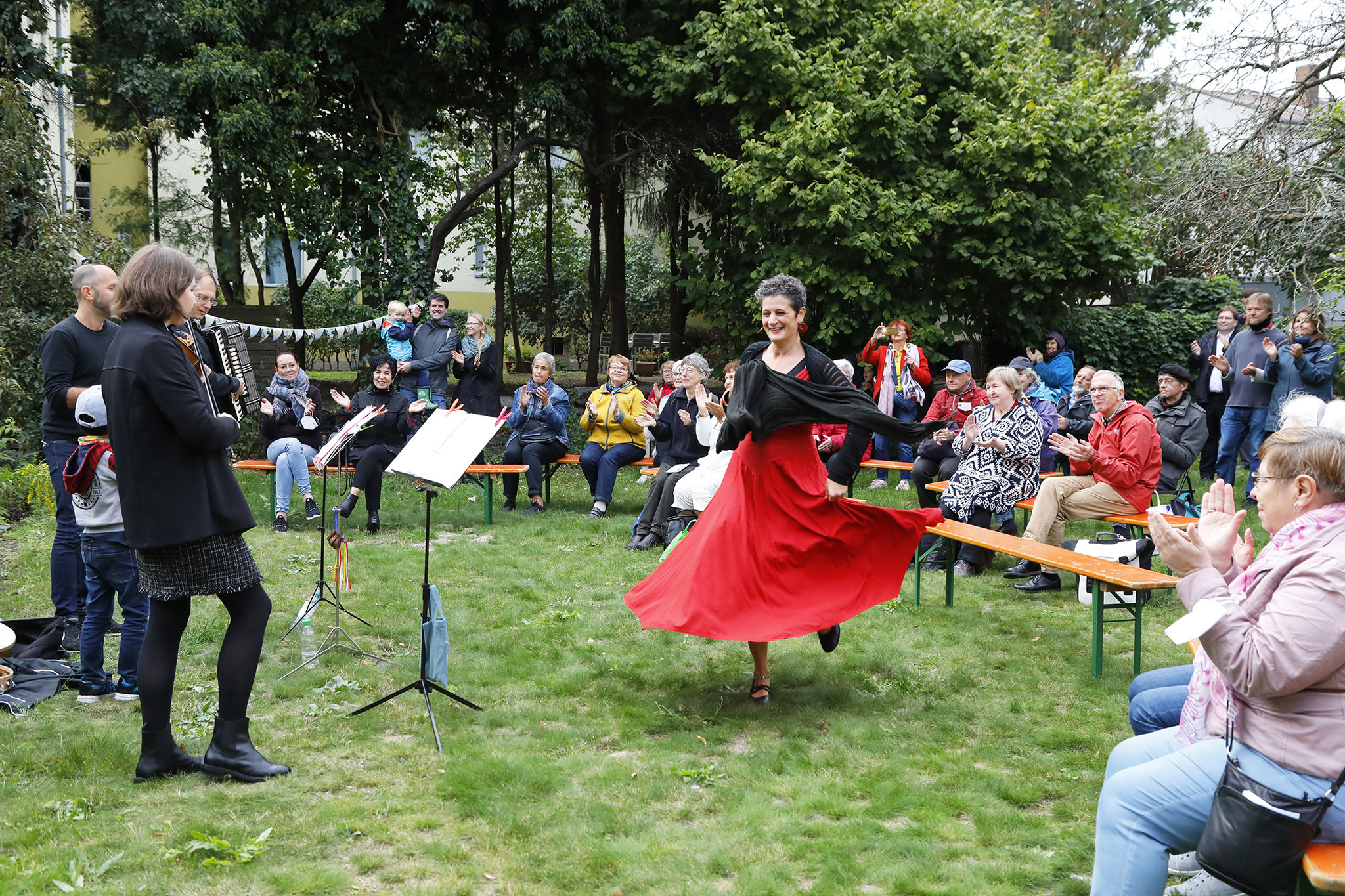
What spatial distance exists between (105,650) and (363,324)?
339 inches

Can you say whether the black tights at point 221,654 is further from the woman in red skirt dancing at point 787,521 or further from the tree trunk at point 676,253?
the tree trunk at point 676,253

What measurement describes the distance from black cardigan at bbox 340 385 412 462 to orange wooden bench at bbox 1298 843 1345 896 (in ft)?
27.7

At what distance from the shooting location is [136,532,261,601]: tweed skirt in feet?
12.7

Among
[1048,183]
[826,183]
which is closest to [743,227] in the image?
[826,183]

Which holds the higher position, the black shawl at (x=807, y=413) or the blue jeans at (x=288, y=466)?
the black shawl at (x=807, y=413)

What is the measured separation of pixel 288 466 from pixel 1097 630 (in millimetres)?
7056

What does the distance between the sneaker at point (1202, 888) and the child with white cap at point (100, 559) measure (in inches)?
165

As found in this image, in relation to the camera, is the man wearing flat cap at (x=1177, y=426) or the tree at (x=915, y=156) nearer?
the man wearing flat cap at (x=1177, y=426)

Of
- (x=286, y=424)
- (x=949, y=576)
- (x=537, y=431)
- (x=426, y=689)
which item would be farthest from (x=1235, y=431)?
(x=286, y=424)

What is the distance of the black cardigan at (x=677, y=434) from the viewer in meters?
9.37

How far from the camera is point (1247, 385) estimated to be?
10.3 m

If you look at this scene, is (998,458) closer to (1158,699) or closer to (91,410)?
(1158,699)

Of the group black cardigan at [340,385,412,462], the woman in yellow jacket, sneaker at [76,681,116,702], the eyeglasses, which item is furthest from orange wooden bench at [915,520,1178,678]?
black cardigan at [340,385,412,462]

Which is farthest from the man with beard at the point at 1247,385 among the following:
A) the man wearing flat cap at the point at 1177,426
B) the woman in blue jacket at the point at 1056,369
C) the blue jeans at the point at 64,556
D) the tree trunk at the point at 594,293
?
the tree trunk at the point at 594,293
